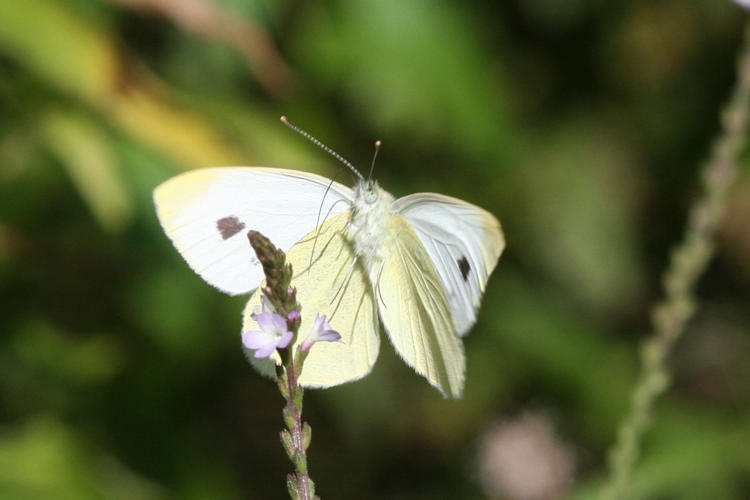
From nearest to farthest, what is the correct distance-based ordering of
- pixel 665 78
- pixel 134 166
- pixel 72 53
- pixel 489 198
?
pixel 72 53 < pixel 134 166 < pixel 489 198 < pixel 665 78

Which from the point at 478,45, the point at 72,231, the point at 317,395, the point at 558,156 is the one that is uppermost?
the point at 478,45

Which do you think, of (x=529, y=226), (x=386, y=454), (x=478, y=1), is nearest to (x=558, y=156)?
(x=529, y=226)

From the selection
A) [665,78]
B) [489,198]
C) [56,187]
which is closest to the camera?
[56,187]

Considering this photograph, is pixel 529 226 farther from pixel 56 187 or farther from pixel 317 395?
pixel 56 187

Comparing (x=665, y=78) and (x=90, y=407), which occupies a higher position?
(x=665, y=78)

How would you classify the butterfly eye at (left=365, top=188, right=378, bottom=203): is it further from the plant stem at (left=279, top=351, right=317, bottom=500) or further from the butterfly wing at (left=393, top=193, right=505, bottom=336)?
the plant stem at (left=279, top=351, right=317, bottom=500)

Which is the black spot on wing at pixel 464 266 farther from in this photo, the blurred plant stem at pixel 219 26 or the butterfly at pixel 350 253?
the blurred plant stem at pixel 219 26

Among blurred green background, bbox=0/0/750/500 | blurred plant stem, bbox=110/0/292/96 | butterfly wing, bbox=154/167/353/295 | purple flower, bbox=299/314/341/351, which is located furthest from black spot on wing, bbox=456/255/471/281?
blurred plant stem, bbox=110/0/292/96
